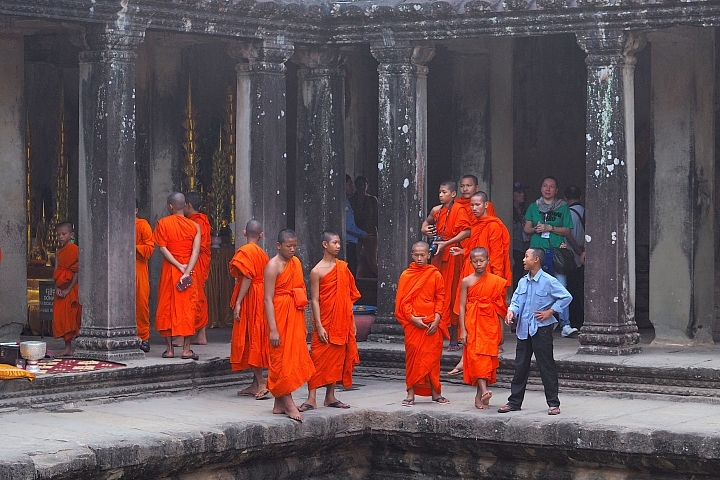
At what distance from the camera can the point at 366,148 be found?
15789 mm

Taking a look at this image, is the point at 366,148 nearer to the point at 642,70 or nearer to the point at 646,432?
the point at 642,70

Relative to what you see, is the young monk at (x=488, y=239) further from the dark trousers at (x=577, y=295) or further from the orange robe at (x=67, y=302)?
the orange robe at (x=67, y=302)

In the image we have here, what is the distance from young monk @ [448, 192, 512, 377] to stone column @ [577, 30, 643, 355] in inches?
30.1

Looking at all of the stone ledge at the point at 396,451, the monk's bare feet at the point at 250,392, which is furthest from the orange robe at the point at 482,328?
the monk's bare feet at the point at 250,392

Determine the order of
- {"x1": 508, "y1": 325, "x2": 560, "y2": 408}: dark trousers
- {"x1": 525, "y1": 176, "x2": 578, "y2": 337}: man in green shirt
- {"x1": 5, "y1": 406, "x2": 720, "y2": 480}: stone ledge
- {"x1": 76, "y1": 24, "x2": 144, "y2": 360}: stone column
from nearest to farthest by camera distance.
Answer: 1. {"x1": 5, "y1": 406, "x2": 720, "y2": 480}: stone ledge
2. {"x1": 508, "y1": 325, "x2": 560, "y2": 408}: dark trousers
3. {"x1": 76, "y1": 24, "x2": 144, "y2": 360}: stone column
4. {"x1": 525, "y1": 176, "x2": 578, "y2": 337}: man in green shirt

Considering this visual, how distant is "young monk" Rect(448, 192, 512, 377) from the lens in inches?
465

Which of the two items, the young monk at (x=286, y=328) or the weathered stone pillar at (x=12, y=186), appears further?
the weathered stone pillar at (x=12, y=186)

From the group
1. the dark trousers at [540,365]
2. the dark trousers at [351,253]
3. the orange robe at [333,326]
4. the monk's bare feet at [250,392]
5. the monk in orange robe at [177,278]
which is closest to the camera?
the dark trousers at [540,365]

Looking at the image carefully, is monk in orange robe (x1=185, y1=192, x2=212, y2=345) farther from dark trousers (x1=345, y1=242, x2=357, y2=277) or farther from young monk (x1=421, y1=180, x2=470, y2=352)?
dark trousers (x1=345, y1=242, x2=357, y2=277)

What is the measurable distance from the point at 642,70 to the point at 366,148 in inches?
128

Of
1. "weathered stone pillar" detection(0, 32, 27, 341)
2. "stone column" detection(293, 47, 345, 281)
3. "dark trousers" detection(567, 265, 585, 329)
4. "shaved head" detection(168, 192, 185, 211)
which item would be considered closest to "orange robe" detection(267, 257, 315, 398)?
"shaved head" detection(168, 192, 185, 211)

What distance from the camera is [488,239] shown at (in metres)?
11.9

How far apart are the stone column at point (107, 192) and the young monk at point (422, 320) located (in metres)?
2.38

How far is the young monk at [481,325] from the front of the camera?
34.5 ft
